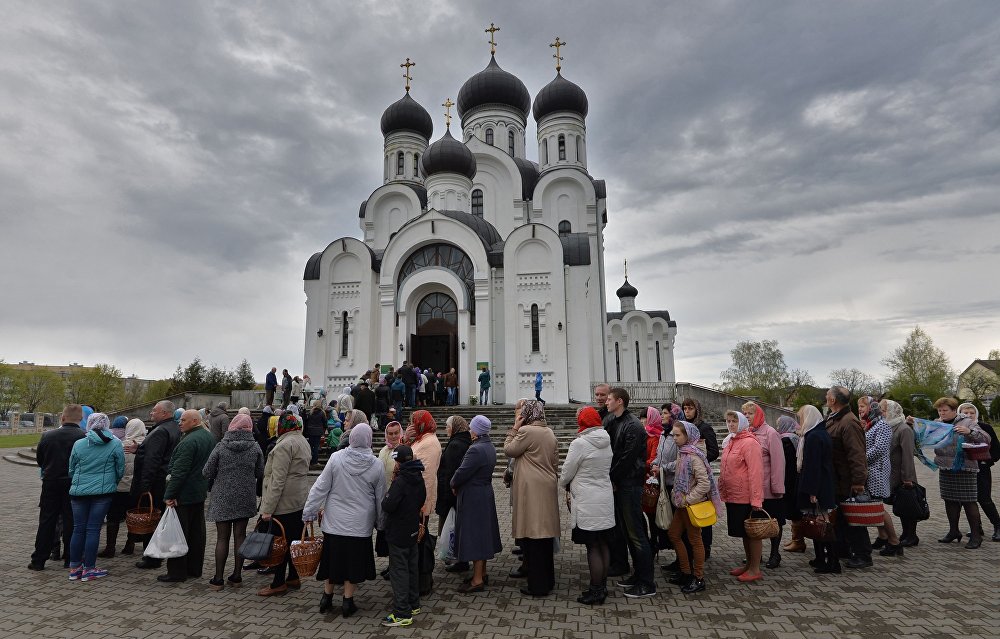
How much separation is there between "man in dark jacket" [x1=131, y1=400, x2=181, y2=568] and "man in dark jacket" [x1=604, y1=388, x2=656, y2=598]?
4.64 metres

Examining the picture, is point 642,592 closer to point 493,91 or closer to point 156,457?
point 156,457

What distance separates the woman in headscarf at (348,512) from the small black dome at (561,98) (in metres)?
26.1

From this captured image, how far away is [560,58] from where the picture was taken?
92.3 feet

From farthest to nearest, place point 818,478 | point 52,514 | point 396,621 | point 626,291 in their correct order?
point 626,291 < point 52,514 < point 818,478 < point 396,621

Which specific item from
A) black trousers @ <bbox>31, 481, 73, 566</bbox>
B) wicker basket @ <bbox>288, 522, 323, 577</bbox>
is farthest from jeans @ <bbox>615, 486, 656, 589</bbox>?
black trousers @ <bbox>31, 481, 73, 566</bbox>

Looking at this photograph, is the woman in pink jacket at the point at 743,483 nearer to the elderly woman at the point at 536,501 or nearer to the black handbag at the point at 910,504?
the elderly woman at the point at 536,501

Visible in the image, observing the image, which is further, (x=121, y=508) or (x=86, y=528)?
(x=121, y=508)

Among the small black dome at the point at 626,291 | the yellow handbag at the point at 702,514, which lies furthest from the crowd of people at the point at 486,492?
the small black dome at the point at 626,291

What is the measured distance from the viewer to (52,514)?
5.78 m

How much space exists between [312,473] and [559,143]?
21410 millimetres

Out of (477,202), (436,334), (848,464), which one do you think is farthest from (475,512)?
(477,202)

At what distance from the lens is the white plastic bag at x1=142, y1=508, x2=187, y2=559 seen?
16.5 ft

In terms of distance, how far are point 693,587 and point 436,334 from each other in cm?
1517

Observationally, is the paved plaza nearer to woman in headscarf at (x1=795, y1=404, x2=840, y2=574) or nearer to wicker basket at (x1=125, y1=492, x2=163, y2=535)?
woman in headscarf at (x1=795, y1=404, x2=840, y2=574)
